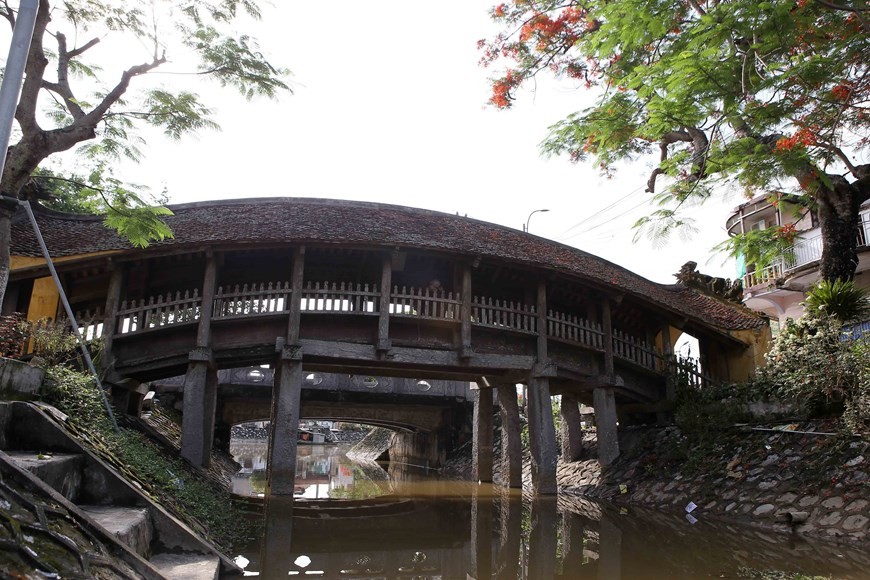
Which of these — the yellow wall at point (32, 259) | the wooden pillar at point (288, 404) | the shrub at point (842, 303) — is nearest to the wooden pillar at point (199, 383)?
the wooden pillar at point (288, 404)

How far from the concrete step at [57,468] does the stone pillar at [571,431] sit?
1190 cm

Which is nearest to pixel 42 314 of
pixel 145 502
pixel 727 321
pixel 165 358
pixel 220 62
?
pixel 165 358

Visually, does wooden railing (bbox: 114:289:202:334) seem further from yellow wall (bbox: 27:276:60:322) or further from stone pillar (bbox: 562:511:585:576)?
stone pillar (bbox: 562:511:585:576)

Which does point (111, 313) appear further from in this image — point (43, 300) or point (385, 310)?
point (385, 310)

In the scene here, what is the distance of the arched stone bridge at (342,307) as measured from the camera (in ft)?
33.4

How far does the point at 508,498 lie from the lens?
1190cm

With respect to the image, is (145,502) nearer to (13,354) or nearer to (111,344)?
(13,354)

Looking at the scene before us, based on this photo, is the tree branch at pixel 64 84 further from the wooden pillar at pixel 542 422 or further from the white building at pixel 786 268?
the white building at pixel 786 268

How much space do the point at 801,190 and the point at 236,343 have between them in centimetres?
1001

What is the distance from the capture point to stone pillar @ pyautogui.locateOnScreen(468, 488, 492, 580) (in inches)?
226

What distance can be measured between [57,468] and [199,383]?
19.4 ft

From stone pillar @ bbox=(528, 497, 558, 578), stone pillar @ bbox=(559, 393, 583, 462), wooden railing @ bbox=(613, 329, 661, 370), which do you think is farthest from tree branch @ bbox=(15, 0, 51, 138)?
stone pillar @ bbox=(559, 393, 583, 462)

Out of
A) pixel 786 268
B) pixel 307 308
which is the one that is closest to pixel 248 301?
pixel 307 308

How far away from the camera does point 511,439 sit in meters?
13.6
